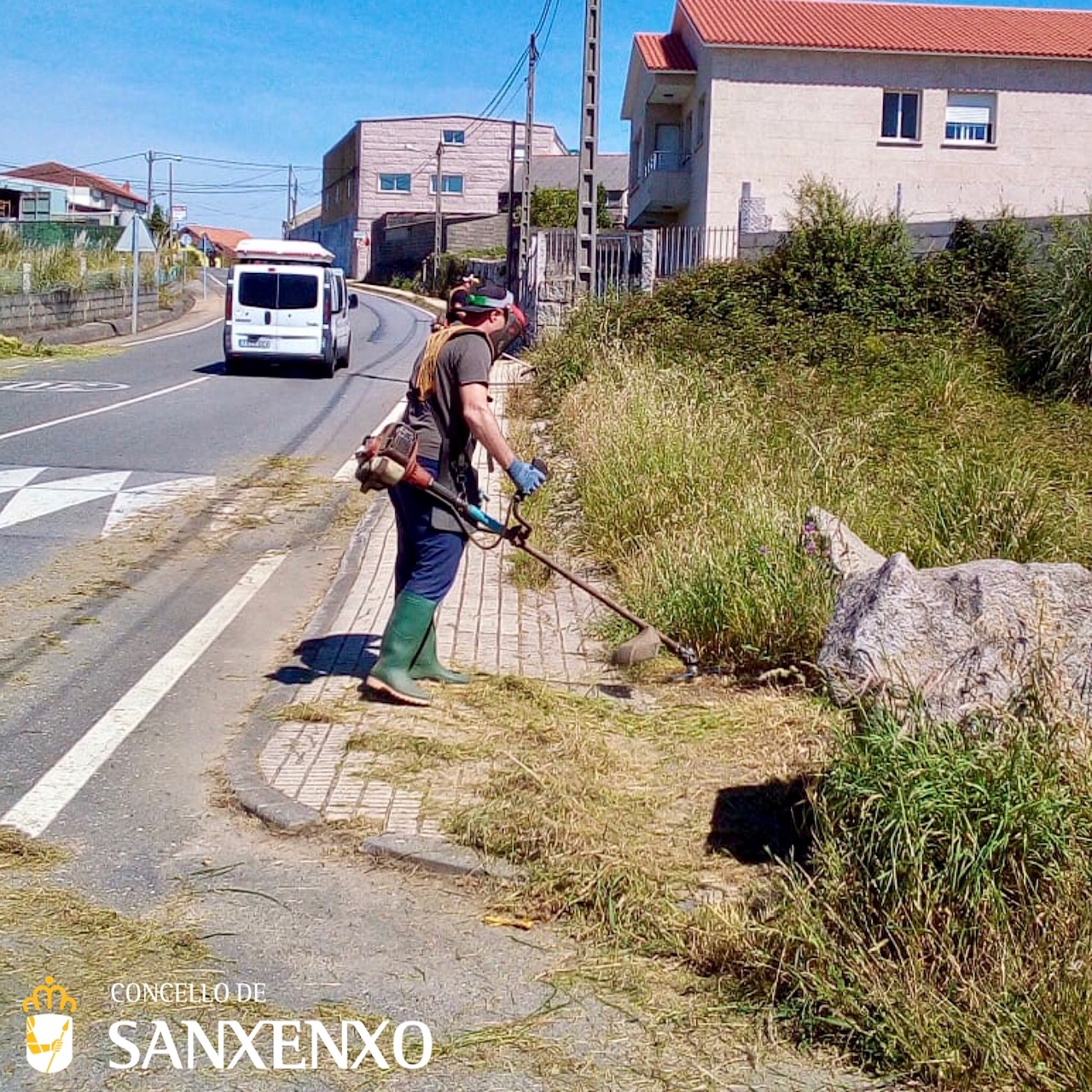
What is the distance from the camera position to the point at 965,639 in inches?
189

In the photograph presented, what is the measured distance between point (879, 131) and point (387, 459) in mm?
31570

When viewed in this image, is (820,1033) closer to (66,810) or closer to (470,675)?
(66,810)

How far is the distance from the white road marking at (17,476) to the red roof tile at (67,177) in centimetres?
7792

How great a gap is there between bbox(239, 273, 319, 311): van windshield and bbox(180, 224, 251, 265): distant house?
2414 inches

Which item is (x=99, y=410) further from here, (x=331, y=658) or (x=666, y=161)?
(x=666, y=161)

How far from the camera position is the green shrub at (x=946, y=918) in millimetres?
3377

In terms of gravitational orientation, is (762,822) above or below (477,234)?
below

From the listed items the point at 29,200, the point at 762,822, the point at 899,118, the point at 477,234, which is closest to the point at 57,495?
the point at 762,822

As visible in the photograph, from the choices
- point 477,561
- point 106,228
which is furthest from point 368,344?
point 477,561

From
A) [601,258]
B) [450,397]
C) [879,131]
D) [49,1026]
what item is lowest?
[49,1026]

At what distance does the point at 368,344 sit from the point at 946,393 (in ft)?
71.3

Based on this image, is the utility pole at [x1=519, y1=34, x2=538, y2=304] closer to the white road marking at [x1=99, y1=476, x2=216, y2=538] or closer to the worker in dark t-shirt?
the white road marking at [x1=99, y1=476, x2=216, y2=538]

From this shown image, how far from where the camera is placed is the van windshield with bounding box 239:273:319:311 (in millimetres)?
24500

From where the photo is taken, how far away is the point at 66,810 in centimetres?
514
